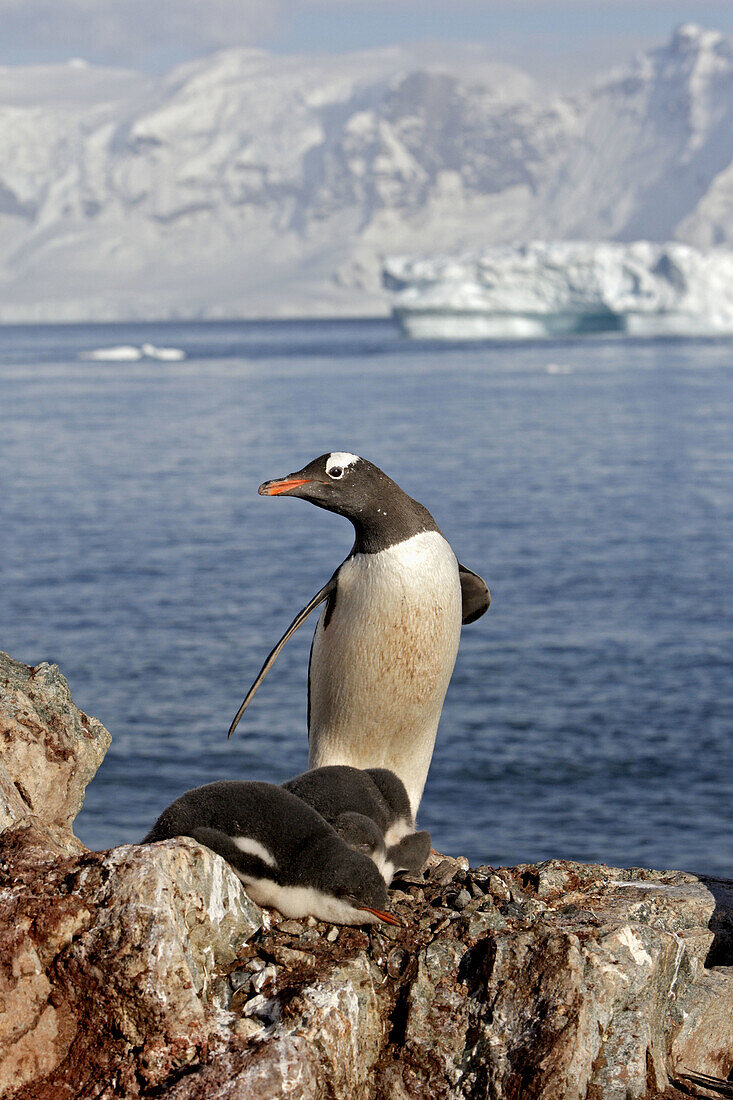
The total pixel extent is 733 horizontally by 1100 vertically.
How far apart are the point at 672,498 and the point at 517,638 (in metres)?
15.5

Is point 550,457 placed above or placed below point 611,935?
below

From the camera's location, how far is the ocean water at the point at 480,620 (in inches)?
555

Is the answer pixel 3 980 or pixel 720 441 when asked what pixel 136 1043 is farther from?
pixel 720 441

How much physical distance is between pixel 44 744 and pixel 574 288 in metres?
83.9

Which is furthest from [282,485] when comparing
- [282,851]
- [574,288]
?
[574,288]

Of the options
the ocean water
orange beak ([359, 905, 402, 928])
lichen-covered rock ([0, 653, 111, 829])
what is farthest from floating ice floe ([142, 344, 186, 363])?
orange beak ([359, 905, 402, 928])

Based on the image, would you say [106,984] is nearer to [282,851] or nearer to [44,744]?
[282,851]

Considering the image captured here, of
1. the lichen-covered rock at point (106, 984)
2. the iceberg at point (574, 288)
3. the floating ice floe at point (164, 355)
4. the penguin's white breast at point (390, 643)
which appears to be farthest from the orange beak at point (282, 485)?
the floating ice floe at point (164, 355)

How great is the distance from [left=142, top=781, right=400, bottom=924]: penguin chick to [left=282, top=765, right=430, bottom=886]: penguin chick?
0.28 m

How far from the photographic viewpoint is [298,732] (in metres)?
15.7

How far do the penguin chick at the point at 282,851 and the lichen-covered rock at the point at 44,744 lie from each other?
2.29 ft

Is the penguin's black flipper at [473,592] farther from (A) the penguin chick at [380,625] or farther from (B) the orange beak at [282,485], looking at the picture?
(B) the orange beak at [282,485]

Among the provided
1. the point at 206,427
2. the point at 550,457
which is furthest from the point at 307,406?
the point at 550,457

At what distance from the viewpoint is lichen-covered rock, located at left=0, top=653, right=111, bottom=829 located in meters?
4.31
